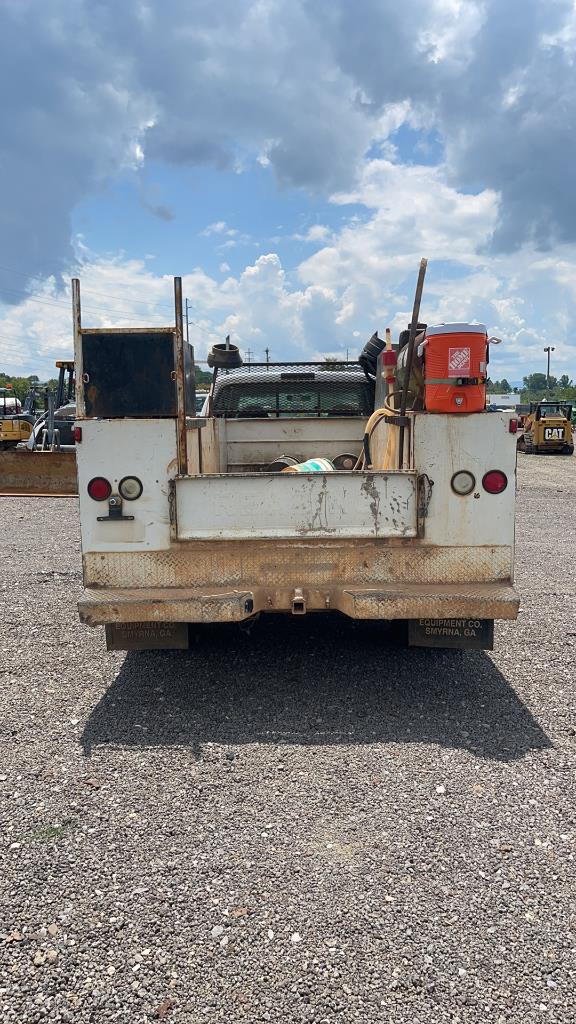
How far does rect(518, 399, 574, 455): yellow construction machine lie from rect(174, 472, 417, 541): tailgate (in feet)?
90.2

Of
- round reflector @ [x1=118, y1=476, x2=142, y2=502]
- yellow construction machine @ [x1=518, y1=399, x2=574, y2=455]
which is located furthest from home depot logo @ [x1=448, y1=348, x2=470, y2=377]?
yellow construction machine @ [x1=518, y1=399, x2=574, y2=455]

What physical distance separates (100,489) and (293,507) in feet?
3.53

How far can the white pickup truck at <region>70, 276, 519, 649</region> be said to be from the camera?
413 cm

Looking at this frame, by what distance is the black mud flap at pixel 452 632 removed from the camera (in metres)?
4.36

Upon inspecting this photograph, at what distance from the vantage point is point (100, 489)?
13.7 feet

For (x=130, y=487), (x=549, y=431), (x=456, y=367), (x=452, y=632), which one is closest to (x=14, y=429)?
(x=549, y=431)

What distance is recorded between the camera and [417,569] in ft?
13.8

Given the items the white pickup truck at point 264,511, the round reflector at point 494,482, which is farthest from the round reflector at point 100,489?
the round reflector at point 494,482

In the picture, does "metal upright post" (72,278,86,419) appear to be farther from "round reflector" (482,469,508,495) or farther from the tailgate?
"round reflector" (482,469,508,495)

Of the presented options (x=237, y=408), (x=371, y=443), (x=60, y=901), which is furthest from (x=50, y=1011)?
(x=237, y=408)

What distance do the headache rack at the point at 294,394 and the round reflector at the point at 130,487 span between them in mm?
3118

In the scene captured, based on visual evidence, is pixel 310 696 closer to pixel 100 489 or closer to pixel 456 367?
pixel 100 489

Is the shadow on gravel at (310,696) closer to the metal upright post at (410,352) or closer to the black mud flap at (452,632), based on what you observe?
the black mud flap at (452,632)

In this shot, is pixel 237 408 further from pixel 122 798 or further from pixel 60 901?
pixel 60 901
